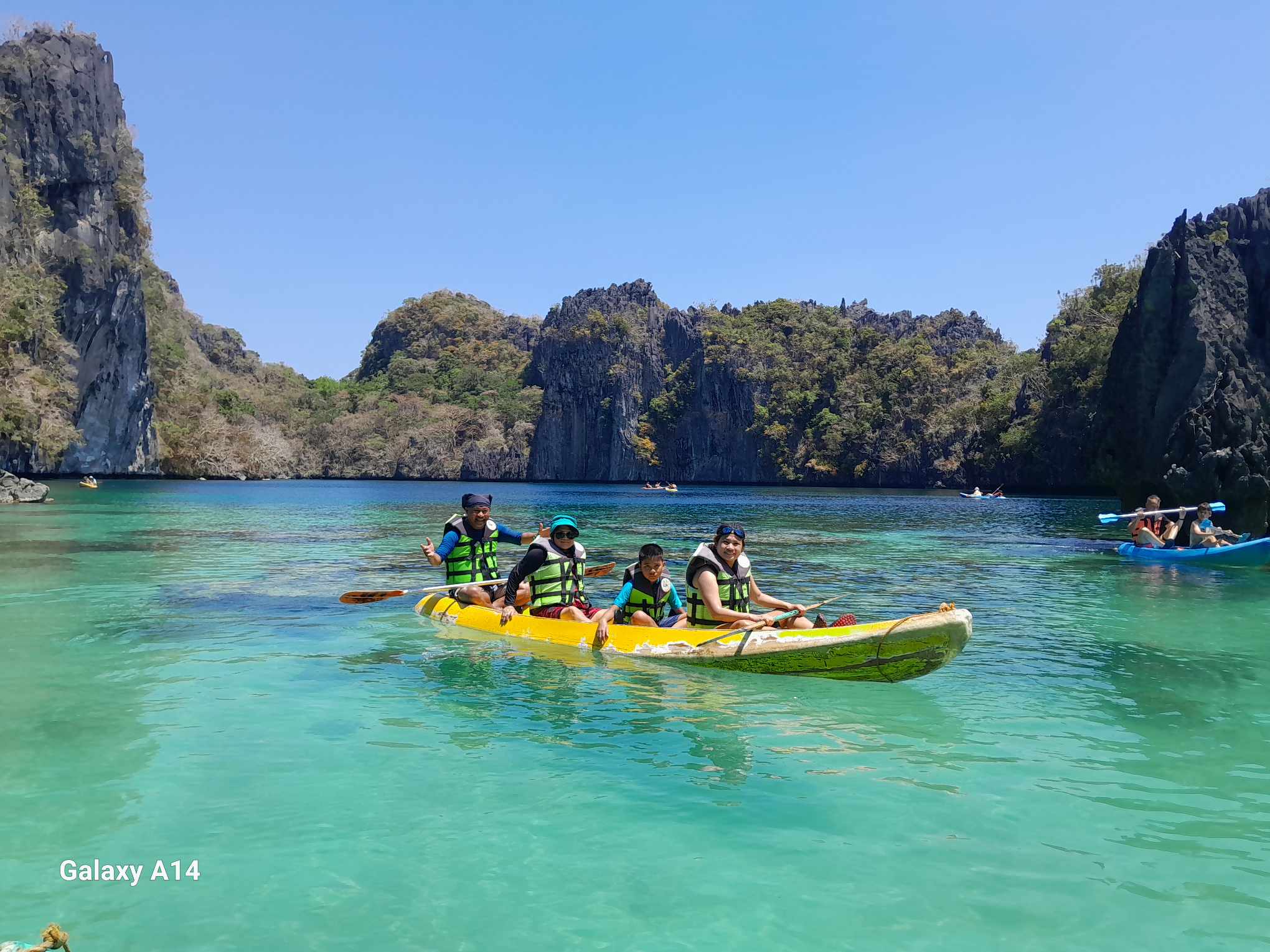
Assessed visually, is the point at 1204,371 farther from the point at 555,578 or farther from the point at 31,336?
the point at 31,336

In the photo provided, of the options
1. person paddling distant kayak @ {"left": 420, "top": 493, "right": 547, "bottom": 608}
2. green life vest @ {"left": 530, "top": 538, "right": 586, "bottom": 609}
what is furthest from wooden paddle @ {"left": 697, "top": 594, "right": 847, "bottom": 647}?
person paddling distant kayak @ {"left": 420, "top": 493, "right": 547, "bottom": 608}

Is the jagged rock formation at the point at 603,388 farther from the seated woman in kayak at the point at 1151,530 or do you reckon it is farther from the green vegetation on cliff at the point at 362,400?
the seated woman in kayak at the point at 1151,530

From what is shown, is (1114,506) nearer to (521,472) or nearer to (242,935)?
(242,935)

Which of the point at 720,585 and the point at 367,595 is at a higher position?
the point at 720,585

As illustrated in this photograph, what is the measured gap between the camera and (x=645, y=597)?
423 inches

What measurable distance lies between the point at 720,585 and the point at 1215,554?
1615 centimetres

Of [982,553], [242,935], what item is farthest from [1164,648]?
[982,553]

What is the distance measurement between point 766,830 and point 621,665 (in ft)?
15.2

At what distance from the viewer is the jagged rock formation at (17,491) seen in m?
42.6

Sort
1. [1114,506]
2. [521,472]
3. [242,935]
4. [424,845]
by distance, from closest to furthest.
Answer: [242,935] → [424,845] → [1114,506] → [521,472]

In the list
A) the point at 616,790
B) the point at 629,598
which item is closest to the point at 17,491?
the point at 629,598

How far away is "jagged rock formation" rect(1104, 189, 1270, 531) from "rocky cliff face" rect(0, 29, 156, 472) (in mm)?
61220

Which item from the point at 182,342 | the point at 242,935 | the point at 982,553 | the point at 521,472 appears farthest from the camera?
the point at 521,472

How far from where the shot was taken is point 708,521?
40.4 m
